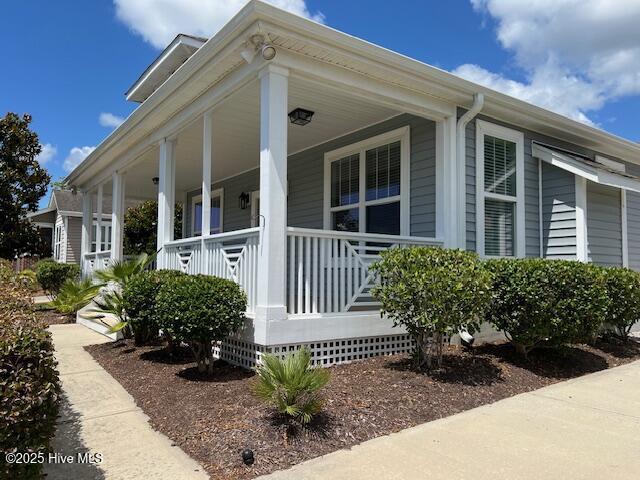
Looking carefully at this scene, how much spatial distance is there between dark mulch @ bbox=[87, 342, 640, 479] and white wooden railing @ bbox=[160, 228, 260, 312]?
3.53 ft

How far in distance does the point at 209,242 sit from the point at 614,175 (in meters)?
6.37

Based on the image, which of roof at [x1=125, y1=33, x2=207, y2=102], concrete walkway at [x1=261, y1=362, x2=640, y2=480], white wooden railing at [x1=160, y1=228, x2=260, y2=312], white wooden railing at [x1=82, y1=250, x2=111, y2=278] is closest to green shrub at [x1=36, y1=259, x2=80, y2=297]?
white wooden railing at [x1=82, y1=250, x2=111, y2=278]

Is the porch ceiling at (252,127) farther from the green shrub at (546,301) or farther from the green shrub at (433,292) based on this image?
the green shrub at (546,301)

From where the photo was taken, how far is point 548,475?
9.65 feet

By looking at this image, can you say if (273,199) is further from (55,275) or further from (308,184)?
(55,275)

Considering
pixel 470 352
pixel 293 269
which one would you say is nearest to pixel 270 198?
pixel 293 269

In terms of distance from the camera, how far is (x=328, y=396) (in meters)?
4.20

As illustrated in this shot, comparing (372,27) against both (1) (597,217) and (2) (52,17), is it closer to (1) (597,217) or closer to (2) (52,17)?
(1) (597,217)

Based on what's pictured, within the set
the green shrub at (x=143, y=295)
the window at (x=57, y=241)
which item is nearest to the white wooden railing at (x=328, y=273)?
the green shrub at (x=143, y=295)

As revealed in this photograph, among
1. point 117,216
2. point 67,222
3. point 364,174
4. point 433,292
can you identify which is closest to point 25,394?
point 433,292

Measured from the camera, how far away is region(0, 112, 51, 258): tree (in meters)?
13.9

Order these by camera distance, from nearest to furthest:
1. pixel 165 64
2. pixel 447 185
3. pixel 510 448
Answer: pixel 510 448 → pixel 447 185 → pixel 165 64

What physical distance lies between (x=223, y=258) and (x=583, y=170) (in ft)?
18.3

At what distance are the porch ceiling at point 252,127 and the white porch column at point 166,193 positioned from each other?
427 mm
